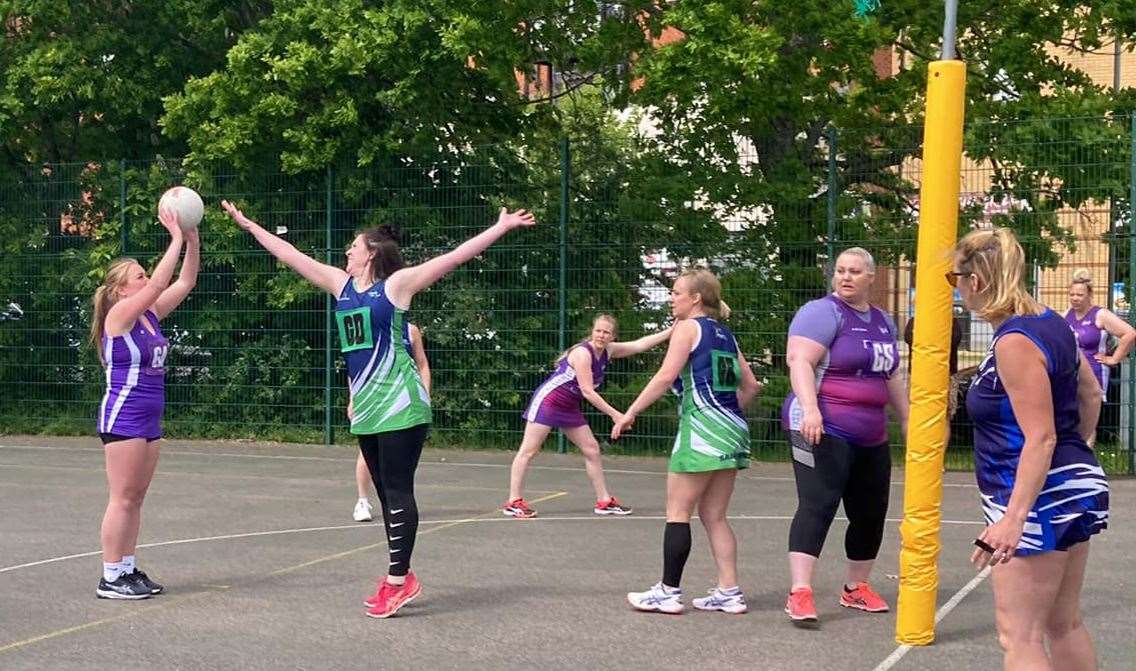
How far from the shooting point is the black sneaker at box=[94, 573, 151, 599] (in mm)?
7789

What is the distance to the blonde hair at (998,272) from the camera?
15.2 feet

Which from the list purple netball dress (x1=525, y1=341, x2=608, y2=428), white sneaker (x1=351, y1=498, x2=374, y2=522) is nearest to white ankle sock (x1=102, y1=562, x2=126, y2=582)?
white sneaker (x1=351, y1=498, x2=374, y2=522)

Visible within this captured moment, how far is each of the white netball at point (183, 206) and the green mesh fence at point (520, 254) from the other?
6.95m

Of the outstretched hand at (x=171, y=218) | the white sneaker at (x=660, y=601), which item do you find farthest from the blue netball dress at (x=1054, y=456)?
the outstretched hand at (x=171, y=218)

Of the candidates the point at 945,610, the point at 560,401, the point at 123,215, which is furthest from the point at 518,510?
the point at 123,215

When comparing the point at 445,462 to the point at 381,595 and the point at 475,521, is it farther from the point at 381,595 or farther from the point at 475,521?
the point at 381,595

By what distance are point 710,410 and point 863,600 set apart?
1.28 meters

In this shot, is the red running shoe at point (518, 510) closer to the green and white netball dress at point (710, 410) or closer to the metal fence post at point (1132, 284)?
the green and white netball dress at point (710, 410)

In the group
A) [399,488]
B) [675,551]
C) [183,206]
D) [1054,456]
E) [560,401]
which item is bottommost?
[675,551]

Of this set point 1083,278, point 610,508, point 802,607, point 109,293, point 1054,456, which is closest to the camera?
point 1054,456

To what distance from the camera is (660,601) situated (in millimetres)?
7414

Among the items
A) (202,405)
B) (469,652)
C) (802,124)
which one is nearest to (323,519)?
(469,652)

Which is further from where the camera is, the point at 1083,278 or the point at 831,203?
the point at 831,203

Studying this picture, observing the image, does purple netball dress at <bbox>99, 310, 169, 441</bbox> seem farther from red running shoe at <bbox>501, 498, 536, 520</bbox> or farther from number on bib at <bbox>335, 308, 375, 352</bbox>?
red running shoe at <bbox>501, 498, 536, 520</bbox>
